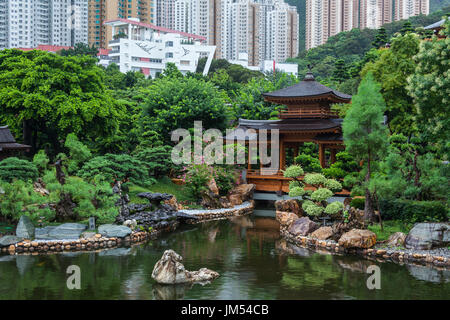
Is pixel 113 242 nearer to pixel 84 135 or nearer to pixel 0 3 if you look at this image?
pixel 84 135

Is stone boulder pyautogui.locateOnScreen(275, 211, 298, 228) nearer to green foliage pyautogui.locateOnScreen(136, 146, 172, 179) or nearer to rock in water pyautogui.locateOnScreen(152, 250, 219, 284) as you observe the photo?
rock in water pyautogui.locateOnScreen(152, 250, 219, 284)


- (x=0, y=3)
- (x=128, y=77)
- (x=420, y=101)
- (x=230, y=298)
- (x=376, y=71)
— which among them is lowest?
(x=230, y=298)

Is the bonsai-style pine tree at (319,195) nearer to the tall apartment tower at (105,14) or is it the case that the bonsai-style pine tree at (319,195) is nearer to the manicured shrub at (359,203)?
the manicured shrub at (359,203)

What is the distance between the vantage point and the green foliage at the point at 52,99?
65.7 feet

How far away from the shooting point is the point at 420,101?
14.2m

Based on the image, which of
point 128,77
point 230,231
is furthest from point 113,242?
point 128,77

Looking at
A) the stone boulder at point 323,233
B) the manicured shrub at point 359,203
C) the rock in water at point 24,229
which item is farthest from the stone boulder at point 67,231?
the manicured shrub at point 359,203

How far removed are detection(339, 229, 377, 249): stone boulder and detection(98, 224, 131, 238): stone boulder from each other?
666 centimetres

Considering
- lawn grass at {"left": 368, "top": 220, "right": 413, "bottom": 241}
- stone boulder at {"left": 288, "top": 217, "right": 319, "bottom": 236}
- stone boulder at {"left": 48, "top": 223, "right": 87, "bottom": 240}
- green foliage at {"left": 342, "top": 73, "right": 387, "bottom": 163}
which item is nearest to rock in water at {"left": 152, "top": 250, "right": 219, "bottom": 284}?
stone boulder at {"left": 48, "top": 223, "right": 87, "bottom": 240}

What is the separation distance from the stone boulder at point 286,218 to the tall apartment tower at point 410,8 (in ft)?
259

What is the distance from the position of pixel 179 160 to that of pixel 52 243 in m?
9.19

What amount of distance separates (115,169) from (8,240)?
191 inches

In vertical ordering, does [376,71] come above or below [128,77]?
below

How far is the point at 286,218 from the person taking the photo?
17641 mm
